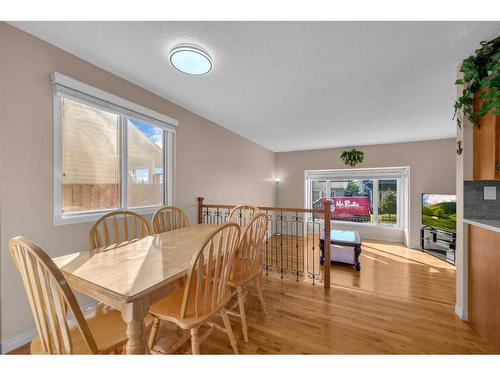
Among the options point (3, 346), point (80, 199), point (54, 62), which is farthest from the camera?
point (80, 199)

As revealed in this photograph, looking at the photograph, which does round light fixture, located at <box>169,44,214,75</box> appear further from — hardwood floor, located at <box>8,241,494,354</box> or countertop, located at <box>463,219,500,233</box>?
countertop, located at <box>463,219,500,233</box>

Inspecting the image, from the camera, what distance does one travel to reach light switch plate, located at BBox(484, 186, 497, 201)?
1680 millimetres

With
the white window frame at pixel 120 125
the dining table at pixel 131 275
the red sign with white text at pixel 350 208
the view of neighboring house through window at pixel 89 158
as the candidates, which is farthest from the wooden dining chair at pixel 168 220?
the red sign with white text at pixel 350 208

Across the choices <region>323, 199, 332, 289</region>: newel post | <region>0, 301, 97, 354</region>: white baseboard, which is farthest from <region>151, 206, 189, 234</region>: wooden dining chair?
<region>323, 199, 332, 289</region>: newel post

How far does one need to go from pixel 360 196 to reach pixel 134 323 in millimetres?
5509

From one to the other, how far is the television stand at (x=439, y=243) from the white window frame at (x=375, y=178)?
1.87 ft

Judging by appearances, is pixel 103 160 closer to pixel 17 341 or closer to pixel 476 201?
pixel 17 341

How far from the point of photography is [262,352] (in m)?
1.38

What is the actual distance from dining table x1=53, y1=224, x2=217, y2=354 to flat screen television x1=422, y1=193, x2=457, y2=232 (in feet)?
15.0

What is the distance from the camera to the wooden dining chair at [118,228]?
1650mm

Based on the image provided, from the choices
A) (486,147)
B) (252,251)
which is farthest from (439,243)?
(252,251)
